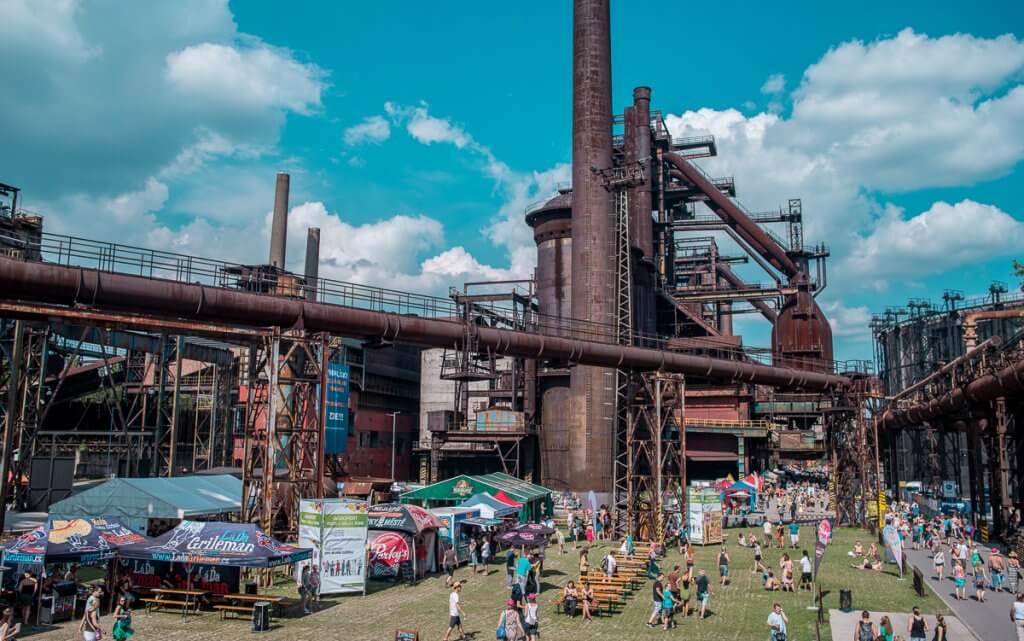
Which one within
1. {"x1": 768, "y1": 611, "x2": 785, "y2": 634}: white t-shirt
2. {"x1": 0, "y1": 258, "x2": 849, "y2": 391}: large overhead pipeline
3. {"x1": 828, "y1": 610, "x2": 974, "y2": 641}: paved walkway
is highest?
{"x1": 0, "y1": 258, "x2": 849, "y2": 391}: large overhead pipeline

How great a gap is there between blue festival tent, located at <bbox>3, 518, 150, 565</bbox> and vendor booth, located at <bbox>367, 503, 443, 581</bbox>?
8.36m

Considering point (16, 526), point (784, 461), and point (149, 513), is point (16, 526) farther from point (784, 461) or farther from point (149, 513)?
point (784, 461)

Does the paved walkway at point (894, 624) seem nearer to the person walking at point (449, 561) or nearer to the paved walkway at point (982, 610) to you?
the paved walkway at point (982, 610)

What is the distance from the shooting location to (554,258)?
6812 centimetres

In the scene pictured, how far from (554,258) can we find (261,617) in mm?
49971

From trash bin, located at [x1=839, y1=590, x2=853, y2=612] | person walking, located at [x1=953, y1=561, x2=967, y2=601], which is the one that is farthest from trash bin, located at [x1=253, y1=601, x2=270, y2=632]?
person walking, located at [x1=953, y1=561, x2=967, y2=601]

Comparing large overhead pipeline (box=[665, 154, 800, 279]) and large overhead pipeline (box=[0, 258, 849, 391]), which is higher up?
large overhead pipeline (box=[665, 154, 800, 279])

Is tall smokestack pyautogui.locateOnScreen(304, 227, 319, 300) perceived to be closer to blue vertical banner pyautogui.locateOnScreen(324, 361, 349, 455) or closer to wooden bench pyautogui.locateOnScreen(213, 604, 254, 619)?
blue vertical banner pyautogui.locateOnScreen(324, 361, 349, 455)

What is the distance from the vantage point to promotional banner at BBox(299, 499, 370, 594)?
82.3ft

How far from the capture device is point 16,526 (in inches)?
1580

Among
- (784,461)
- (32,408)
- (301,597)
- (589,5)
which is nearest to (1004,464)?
(301,597)

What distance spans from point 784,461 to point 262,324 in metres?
89.9

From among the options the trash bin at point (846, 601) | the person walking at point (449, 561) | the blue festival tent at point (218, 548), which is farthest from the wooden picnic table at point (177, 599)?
the trash bin at point (846, 601)

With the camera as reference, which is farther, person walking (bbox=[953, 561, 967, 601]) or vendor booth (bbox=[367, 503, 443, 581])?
vendor booth (bbox=[367, 503, 443, 581])
